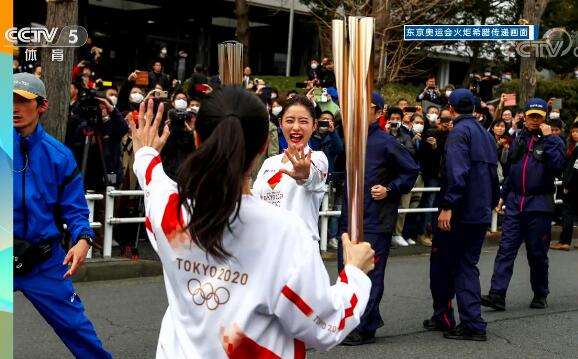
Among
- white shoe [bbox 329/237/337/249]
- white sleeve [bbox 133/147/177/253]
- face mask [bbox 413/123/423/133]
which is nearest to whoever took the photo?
white sleeve [bbox 133/147/177/253]

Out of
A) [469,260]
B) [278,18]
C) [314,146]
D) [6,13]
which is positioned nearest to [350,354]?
[469,260]

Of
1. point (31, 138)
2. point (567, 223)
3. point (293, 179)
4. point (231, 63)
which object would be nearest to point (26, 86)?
point (31, 138)

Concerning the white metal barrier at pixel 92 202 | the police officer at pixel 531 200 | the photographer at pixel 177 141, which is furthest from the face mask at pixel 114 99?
the police officer at pixel 531 200

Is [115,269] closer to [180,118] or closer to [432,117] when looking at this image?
[180,118]

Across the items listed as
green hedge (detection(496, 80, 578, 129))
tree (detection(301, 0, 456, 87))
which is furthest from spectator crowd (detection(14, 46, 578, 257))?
green hedge (detection(496, 80, 578, 129))

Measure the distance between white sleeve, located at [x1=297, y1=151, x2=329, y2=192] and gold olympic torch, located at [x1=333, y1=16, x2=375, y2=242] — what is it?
7.35ft

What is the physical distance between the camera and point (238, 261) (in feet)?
7.81

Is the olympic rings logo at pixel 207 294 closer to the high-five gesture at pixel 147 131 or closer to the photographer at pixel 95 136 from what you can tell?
the high-five gesture at pixel 147 131

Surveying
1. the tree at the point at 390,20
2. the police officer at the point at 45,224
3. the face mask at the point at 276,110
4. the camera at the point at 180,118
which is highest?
the tree at the point at 390,20

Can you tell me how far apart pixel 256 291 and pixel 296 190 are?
2790 mm

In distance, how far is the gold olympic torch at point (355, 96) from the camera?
2.66m

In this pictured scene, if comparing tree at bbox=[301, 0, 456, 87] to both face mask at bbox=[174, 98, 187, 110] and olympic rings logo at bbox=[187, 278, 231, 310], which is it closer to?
face mask at bbox=[174, 98, 187, 110]

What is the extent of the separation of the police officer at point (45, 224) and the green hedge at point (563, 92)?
62.7 ft

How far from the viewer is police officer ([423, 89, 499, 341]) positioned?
6.20 meters
